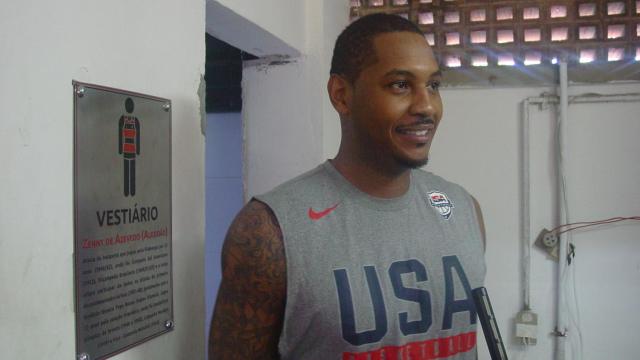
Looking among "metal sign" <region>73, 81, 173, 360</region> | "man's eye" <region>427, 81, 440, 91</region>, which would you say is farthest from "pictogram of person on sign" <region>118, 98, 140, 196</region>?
"man's eye" <region>427, 81, 440, 91</region>

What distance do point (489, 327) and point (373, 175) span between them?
373 mm

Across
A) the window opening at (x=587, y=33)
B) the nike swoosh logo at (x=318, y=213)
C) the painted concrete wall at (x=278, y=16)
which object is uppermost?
the window opening at (x=587, y=33)

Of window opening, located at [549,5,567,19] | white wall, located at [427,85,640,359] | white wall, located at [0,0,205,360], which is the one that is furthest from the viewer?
window opening, located at [549,5,567,19]

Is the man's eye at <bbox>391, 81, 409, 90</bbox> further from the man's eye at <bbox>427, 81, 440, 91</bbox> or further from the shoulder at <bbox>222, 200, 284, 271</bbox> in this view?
A: the shoulder at <bbox>222, 200, 284, 271</bbox>

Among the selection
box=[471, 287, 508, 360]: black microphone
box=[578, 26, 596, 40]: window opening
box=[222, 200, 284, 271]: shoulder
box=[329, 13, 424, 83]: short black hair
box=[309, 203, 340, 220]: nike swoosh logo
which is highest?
box=[578, 26, 596, 40]: window opening

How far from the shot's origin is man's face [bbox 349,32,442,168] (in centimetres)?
103

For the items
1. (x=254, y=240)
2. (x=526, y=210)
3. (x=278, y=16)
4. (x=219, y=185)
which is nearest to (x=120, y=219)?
(x=254, y=240)

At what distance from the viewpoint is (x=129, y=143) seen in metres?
0.85

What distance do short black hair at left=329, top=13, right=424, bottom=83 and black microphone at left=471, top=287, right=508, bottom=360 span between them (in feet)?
1.66

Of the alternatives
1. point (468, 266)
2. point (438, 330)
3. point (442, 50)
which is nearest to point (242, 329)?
point (438, 330)

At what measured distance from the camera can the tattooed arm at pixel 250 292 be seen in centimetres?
94

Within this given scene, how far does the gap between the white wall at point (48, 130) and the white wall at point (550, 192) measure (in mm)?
1516

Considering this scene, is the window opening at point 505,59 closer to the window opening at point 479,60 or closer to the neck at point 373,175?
the window opening at point 479,60

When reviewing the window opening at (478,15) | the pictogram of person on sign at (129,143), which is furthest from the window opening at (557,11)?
the pictogram of person on sign at (129,143)
